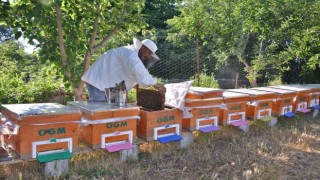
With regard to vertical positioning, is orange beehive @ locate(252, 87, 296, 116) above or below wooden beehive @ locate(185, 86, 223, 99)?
below

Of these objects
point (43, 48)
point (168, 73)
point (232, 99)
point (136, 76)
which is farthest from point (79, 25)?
point (168, 73)

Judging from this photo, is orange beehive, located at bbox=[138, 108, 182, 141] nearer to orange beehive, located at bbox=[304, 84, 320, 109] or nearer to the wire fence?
orange beehive, located at bbox=[304, 84, 320, 109]

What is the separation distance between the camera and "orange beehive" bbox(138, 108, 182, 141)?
3352 mm

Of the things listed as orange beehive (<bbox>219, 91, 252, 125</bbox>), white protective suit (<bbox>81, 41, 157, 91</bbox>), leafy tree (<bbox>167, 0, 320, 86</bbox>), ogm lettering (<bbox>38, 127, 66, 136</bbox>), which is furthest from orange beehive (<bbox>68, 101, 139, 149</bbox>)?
leafy tree (<bbox>167, 0, 320, 86</bbox>)

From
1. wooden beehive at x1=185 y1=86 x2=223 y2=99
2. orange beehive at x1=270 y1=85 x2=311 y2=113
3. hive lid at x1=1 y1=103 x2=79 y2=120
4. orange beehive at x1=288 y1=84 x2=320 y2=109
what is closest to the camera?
hive lid at x1=1 y1=103 x2=79 y2=120

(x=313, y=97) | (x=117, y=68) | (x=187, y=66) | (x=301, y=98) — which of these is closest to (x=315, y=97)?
(x=313, y=97)

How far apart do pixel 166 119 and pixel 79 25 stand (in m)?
1.61

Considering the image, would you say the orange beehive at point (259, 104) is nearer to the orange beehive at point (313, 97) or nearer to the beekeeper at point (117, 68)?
the orange beehive at point (313, 97)

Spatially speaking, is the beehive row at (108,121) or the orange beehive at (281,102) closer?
the beehive row at (108,121)

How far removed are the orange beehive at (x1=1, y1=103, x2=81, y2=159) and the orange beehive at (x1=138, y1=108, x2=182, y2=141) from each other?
80 centimetres

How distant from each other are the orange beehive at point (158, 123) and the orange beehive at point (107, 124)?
14cm

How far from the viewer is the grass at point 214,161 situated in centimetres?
289

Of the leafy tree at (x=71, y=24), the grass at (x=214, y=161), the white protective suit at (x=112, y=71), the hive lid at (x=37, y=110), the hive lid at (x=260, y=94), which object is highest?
the leafy tree at (x=71, y=24)

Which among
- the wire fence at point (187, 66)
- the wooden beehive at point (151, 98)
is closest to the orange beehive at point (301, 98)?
the wooden beehive at point (151, 98)
